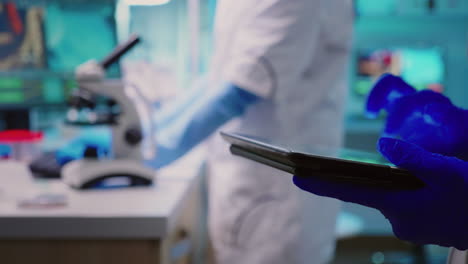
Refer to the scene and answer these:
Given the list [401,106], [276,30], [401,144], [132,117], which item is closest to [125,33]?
[132,117]

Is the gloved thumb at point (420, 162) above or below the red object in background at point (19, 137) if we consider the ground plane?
above

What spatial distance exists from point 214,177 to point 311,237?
0.32 m

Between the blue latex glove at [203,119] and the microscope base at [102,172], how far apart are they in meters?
0.09

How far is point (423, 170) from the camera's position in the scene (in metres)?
0.57

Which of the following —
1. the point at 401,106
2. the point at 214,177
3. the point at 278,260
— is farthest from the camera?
the point at 214,177

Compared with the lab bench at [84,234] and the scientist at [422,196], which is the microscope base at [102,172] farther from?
the scientist at [422,196]

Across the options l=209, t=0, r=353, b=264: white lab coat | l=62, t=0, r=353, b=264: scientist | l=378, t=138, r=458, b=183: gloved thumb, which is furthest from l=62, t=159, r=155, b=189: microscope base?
l=378, t=138, r=458, b=183: gloved thumb

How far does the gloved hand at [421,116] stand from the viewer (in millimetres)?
710

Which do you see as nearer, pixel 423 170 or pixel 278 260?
pixel 423 170

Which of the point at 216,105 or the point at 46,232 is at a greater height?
the point at 216,105

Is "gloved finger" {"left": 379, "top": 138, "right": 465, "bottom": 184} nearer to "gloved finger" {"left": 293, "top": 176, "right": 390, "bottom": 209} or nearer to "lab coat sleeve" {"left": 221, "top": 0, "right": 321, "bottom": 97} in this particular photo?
"gloved finger" {"left": 293, "top": 176, "right": 390, "bottom": 209}

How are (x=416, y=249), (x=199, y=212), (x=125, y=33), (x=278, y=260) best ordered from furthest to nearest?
(x=416, y=249) → (x=125, y=33) → (x=199, y=212) → (x=278, y=260)

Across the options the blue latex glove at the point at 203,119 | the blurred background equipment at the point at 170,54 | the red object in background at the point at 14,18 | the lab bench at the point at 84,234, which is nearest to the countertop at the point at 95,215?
the lab bench at the point at 84,234

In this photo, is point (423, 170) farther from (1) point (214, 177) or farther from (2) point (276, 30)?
(1) point (214, 177)
